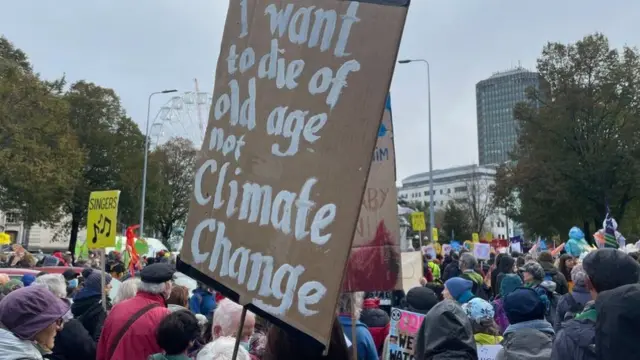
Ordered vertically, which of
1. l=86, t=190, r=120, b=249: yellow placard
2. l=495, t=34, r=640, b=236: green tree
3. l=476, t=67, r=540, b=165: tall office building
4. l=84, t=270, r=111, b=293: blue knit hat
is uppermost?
l=476, t=67, r=540, b=165: tall office building

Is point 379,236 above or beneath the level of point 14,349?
above

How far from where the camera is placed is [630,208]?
140 feet

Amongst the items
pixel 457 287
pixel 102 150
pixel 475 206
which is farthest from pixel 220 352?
pixel 475 206

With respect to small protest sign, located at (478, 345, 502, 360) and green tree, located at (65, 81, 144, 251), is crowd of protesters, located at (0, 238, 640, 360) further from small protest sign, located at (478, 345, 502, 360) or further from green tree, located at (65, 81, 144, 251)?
green tree, located at (65, 81, 144, 251)

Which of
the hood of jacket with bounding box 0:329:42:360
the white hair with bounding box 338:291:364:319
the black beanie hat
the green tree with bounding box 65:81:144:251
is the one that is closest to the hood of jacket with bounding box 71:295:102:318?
the hood of jacket with bounding box 0:329:42:360

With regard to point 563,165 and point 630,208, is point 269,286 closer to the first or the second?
point 563,165

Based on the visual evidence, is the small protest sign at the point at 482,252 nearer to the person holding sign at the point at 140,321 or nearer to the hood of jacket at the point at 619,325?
the person holding sign at the point at 140,321

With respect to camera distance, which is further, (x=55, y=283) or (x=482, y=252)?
(x=482, y=252)

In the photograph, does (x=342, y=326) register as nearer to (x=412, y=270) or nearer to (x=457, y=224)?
(x=412, y=270)

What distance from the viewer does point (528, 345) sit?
3.64 metres

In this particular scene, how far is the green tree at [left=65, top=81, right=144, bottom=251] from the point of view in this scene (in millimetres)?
47188

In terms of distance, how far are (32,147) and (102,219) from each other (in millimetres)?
27247

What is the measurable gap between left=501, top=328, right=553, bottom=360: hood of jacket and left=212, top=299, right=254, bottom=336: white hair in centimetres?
176

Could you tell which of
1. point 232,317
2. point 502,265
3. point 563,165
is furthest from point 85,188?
point 232,317
